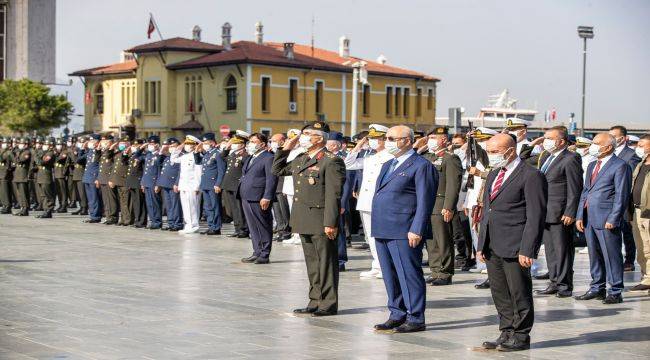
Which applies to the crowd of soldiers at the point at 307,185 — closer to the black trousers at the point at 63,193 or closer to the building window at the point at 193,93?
the black trousers at the point at 63,193

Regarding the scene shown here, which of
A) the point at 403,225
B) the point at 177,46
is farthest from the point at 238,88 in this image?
the point at 403,225

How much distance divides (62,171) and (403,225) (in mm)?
19794

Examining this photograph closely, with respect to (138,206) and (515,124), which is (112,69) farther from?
(515,124)

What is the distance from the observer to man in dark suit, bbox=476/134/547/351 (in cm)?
952

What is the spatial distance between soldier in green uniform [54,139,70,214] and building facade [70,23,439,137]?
130ft

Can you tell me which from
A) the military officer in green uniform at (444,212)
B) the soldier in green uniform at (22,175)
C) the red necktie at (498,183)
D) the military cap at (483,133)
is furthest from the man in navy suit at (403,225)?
the soldier in green uniform at (22,175)

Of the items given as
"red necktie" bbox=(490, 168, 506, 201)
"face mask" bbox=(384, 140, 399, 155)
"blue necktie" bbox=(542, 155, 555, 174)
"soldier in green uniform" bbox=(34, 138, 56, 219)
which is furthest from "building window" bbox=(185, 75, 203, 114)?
"red necktie" bbox=(490, 168, 506, 201)

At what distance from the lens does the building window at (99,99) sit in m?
86.6

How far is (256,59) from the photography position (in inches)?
2817

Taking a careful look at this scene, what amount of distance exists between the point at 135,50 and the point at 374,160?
63947 millimetres

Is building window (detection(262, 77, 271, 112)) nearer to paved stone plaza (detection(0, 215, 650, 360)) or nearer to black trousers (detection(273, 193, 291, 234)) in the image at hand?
black trousers (detection(273, 193, 291, 234))

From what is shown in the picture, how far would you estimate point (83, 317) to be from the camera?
35.7 ft

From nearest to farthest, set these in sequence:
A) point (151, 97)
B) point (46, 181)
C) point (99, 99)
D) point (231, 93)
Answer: point (46, 181), point (231, 93), point (151, 97), point (99, 99)

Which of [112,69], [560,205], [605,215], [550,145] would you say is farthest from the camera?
[112,69]
